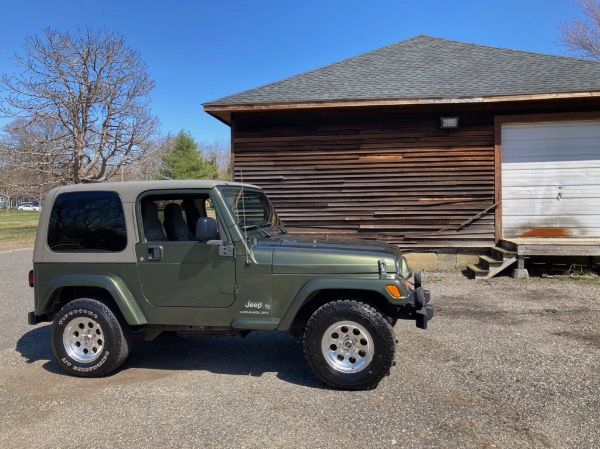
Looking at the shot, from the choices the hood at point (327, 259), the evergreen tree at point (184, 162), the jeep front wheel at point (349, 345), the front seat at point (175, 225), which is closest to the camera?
the jeep front wheel at point (349, 345)

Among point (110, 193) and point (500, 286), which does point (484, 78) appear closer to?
point (500, 286)

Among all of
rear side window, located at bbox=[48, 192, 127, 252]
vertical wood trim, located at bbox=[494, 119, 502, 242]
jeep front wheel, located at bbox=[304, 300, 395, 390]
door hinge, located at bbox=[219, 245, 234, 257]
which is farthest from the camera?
vertical wood trim, located at bbox=[494, 119, 502, 242]

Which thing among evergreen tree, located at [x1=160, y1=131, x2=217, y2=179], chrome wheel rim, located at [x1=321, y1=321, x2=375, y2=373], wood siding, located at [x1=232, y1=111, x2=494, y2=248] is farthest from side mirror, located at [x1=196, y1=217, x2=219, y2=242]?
evergreen tree, located at [x1=160, y1=131, x2=217, y2=179]

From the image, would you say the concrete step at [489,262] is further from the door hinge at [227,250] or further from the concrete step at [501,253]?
the door hinge at [227,250]

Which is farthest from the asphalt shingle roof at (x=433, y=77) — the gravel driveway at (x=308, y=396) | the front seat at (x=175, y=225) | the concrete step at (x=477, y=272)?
the front seat at (x=175, y=225)

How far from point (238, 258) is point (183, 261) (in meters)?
0.51

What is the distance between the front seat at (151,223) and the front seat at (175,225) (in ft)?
0.23

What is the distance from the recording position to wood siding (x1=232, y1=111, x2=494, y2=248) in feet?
30.8

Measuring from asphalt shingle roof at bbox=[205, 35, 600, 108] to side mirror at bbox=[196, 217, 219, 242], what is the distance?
5.75 m

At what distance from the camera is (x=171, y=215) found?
172 inches

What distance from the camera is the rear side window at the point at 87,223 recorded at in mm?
4148

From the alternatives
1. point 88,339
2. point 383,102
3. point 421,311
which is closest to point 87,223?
point 88,339

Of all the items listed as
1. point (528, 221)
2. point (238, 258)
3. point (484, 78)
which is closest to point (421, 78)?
point (484, 78)

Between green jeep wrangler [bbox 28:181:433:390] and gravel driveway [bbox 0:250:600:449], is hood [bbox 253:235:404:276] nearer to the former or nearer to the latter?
green jeep wrangler [bbox 28:181:433:390]
